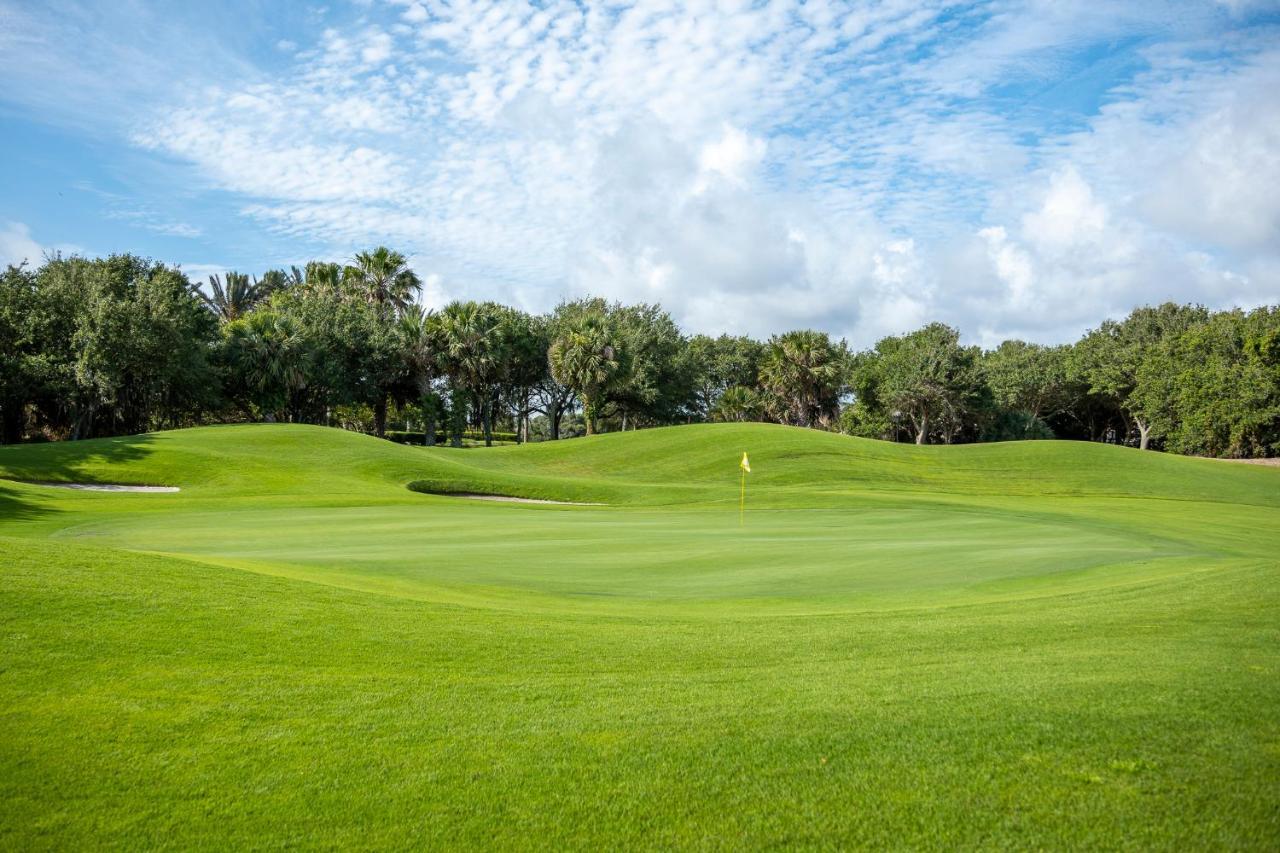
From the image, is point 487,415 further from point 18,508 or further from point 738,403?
point 18,508

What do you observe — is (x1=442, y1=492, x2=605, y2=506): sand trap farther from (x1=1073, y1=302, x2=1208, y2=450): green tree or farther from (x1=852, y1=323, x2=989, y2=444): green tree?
(x1=1073, y1=302, x2=1208, y2=450): green tree

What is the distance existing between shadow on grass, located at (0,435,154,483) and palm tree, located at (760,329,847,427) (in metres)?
61.6

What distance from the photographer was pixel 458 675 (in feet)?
22.2

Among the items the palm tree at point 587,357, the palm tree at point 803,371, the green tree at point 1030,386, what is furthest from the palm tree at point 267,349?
the green tree at point 1030,386

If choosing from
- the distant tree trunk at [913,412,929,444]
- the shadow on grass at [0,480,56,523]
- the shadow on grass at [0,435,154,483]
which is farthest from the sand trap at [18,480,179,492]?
the distant tree trunk at [913,412,929,444]

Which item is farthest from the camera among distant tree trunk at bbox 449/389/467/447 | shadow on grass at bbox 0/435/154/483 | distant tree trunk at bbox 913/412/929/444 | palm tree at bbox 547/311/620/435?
distant tree trunk at bbox 913/412/929/444

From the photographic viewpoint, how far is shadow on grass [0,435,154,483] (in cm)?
3322

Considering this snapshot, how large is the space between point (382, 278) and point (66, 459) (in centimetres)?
5449

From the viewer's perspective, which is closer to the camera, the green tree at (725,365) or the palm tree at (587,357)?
the palm tree at (587,357)

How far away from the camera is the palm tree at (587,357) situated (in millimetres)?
70438

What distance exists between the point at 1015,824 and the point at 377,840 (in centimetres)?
336

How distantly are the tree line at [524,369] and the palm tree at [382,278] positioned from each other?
202mm

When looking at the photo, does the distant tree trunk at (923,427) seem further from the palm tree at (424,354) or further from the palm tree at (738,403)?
the palm tree at (424,354)

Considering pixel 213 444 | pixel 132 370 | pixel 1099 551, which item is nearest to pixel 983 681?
pixel 1099 551
